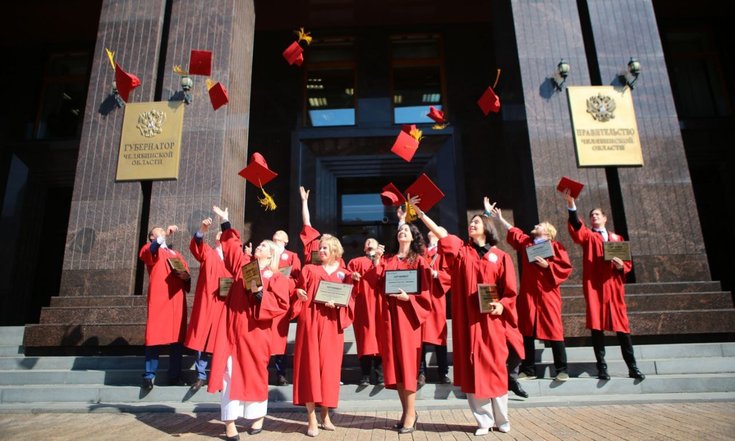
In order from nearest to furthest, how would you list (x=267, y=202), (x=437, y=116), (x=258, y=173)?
(x=258, y=173) < (x=437, y=116) < (x=267, y=202)

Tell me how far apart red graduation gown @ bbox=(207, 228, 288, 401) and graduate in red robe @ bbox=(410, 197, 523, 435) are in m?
1.84

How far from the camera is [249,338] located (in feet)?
14.7

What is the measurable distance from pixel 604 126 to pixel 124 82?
957 cm

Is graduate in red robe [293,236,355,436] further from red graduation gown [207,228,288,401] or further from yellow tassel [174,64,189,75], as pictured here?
yellow tassel [174,64,189,75]

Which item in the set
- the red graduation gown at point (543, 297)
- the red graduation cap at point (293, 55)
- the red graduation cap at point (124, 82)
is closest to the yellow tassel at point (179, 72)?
the red graduation cap at point (124, 82)

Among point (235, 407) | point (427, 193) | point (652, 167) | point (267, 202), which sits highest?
point (267, 202)

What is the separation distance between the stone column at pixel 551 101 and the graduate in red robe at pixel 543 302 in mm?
2305

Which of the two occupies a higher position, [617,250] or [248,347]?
[617,250]

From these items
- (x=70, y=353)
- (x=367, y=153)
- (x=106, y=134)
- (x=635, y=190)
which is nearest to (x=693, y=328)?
(x=635, y=190)

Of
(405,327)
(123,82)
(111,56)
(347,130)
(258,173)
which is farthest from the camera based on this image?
(347,130)

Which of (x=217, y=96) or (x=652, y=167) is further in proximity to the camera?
(x=217, y=96)

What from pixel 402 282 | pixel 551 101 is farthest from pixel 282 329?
pixel 551 101

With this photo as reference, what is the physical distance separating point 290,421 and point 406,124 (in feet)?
30.4

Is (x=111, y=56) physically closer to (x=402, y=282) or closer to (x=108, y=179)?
(x=108, y=179)
